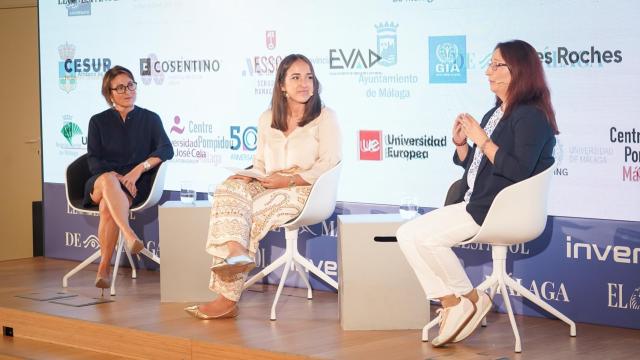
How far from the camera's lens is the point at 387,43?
20.3ft

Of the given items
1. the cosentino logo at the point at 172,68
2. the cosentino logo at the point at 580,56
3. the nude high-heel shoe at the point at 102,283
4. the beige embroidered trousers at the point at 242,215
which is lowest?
the nude high-heel shoe at the point at 102,283

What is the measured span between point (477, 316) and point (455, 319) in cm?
11

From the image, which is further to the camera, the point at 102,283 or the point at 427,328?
the point at 102,283

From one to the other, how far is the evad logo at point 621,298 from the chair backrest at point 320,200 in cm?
152

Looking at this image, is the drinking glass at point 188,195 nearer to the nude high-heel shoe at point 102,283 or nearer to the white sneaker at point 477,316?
the nude high-heel shoe at point 102,283

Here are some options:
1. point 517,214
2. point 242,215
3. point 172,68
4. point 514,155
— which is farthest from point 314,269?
point 172,68

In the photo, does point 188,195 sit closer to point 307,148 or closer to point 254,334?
point 307,148

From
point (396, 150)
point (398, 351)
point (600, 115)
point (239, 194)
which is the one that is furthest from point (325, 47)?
point (398, 351)

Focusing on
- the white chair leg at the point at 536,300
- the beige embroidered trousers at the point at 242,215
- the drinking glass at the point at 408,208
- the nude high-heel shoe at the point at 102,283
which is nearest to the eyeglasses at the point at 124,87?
the nude high-heel shoe at the point at 102,283

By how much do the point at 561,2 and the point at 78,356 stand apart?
3.03m

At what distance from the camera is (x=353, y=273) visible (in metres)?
5.40

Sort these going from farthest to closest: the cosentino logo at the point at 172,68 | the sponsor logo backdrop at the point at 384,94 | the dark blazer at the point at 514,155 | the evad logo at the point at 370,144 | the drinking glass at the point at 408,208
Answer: the cosentino logo at the point at 172,68 → the evad logo at the point at 370,144 → the drinking glass at the point at 408,208 → the sponsor logo backdrop at the point at 384,94 → the dark blazer at the point at 514,155

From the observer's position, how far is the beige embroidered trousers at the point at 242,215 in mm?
5535

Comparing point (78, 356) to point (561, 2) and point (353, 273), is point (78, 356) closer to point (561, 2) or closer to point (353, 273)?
point (353, 273)
